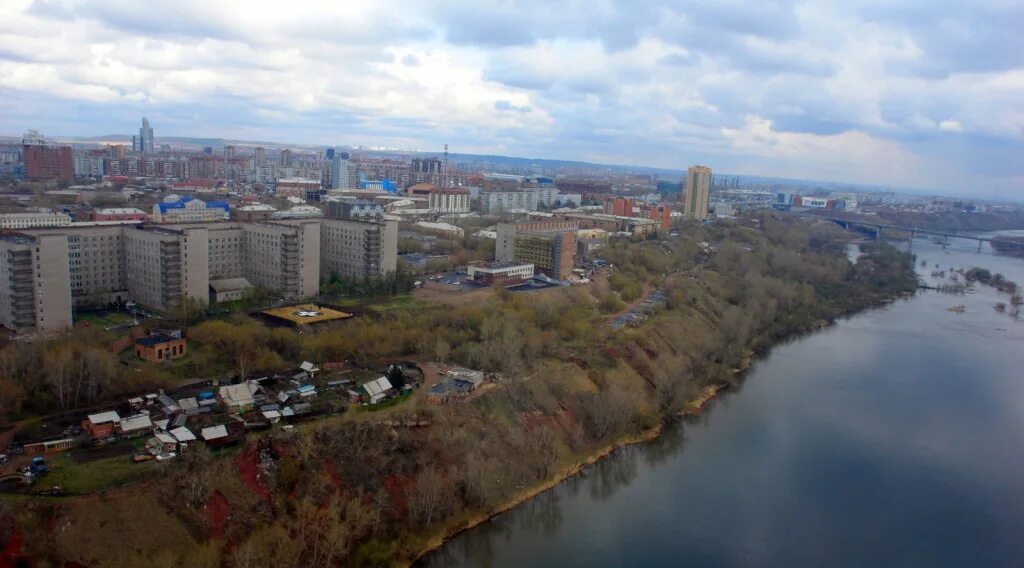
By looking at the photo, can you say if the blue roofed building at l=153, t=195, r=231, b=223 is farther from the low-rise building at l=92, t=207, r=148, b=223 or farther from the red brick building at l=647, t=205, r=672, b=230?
the red brick building at l=647, t=205, r=672, b=230

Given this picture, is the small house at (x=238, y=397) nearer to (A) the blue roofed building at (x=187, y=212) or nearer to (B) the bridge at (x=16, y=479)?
(B) the bridge at (x=16, y=479)

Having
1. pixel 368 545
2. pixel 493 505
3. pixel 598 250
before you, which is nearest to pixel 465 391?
pixel 493 505

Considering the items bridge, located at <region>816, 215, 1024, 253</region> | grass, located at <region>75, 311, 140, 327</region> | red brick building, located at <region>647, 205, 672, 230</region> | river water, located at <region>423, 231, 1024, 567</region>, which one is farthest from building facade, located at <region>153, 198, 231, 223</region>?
bridge, located at <region>816, 215, 1024, 253</region>

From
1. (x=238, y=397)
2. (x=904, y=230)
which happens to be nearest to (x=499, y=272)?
(x=238, y=397)

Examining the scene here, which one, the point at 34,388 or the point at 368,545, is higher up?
the point at 34,388

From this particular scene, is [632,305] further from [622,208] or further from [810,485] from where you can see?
[622,208]

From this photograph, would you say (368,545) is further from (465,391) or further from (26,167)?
(26,167)
